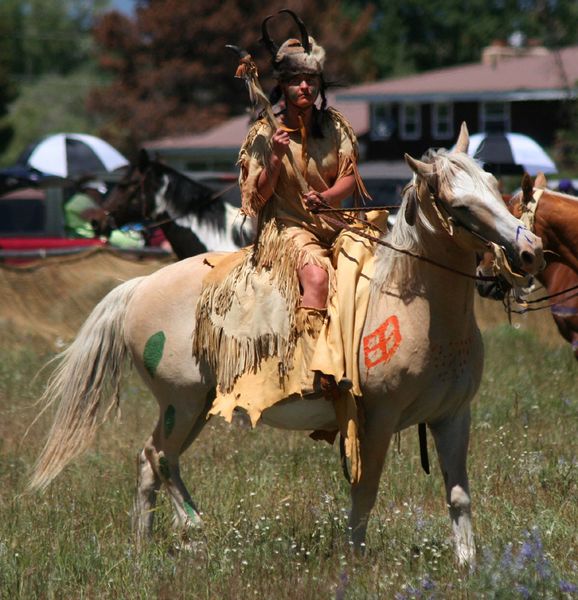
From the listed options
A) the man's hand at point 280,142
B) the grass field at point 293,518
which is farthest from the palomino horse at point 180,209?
the man's hand at point 280,142

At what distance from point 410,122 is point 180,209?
3444 centimetres

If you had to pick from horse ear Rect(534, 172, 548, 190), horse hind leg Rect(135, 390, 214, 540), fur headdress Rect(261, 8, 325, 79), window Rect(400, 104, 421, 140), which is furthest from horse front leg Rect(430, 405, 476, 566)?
window Rect(400, 104, 421, 140)

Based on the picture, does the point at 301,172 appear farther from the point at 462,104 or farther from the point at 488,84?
the point at 462,104

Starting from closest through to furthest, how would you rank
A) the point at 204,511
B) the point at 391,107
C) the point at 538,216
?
1. the point at 204,511
2. the point at 538,216
3. the point at 391,107

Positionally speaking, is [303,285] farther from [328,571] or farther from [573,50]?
[573,50]

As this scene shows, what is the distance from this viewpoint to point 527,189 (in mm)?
8281

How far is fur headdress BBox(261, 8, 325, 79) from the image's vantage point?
20.7 feet

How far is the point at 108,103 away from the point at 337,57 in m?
9.66

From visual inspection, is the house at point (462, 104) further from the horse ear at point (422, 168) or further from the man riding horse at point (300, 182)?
the horse ear at point (422, 168)

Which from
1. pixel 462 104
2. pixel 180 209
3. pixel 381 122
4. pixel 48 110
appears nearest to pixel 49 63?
pixel 48 110

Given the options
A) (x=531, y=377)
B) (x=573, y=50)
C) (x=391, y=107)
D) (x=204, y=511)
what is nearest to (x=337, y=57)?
(x=391, y=107)

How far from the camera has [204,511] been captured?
7246mm

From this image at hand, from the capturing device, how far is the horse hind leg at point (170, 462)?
689 cm

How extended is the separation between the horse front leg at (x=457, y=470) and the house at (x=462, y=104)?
3520 centimetres
